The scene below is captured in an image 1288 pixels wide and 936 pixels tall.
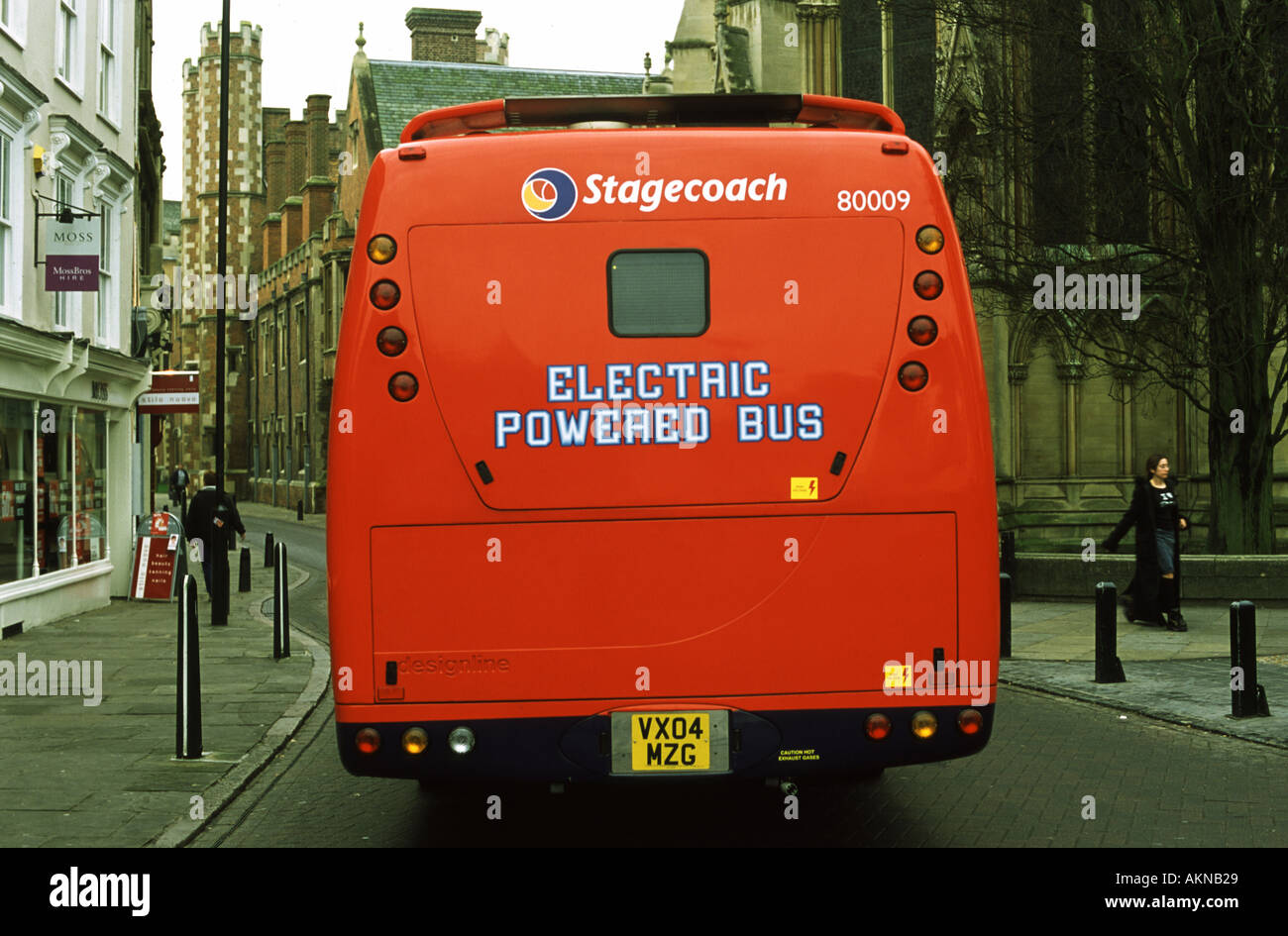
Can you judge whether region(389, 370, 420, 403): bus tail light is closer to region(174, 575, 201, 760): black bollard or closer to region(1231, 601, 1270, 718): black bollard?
region(174, 575, 201, 760): black bollard

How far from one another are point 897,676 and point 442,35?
193 ft

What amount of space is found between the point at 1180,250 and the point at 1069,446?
832cm

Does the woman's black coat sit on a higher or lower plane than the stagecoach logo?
lower

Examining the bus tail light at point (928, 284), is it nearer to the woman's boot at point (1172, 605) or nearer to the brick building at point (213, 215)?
the woman's boot at point (1172, 605)

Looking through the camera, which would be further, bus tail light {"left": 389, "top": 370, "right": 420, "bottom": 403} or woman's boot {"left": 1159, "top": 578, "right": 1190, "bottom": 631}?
woman's boot {"left": 1159, "top": 578, "right": 1190, "bottom": 631}

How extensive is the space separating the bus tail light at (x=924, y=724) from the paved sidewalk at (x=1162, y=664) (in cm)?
436

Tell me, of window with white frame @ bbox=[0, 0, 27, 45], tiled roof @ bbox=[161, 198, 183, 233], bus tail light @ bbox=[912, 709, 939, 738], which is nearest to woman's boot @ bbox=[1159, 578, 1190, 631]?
bus tail light @ bbox=[912, 709, 939, 738]

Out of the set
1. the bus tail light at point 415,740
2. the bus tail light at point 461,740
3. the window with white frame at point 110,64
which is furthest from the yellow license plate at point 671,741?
the window with white frame at point 110,64

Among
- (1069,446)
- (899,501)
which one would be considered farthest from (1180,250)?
(899,501)

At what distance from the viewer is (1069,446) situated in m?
27.1

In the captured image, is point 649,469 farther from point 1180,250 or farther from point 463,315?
point 1180,250

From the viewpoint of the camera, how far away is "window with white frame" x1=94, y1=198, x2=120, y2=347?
20875 millimetres

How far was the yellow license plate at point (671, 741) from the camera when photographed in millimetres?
5641

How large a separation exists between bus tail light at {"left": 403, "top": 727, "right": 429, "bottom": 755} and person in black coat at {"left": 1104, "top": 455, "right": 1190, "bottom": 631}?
35.5ft
